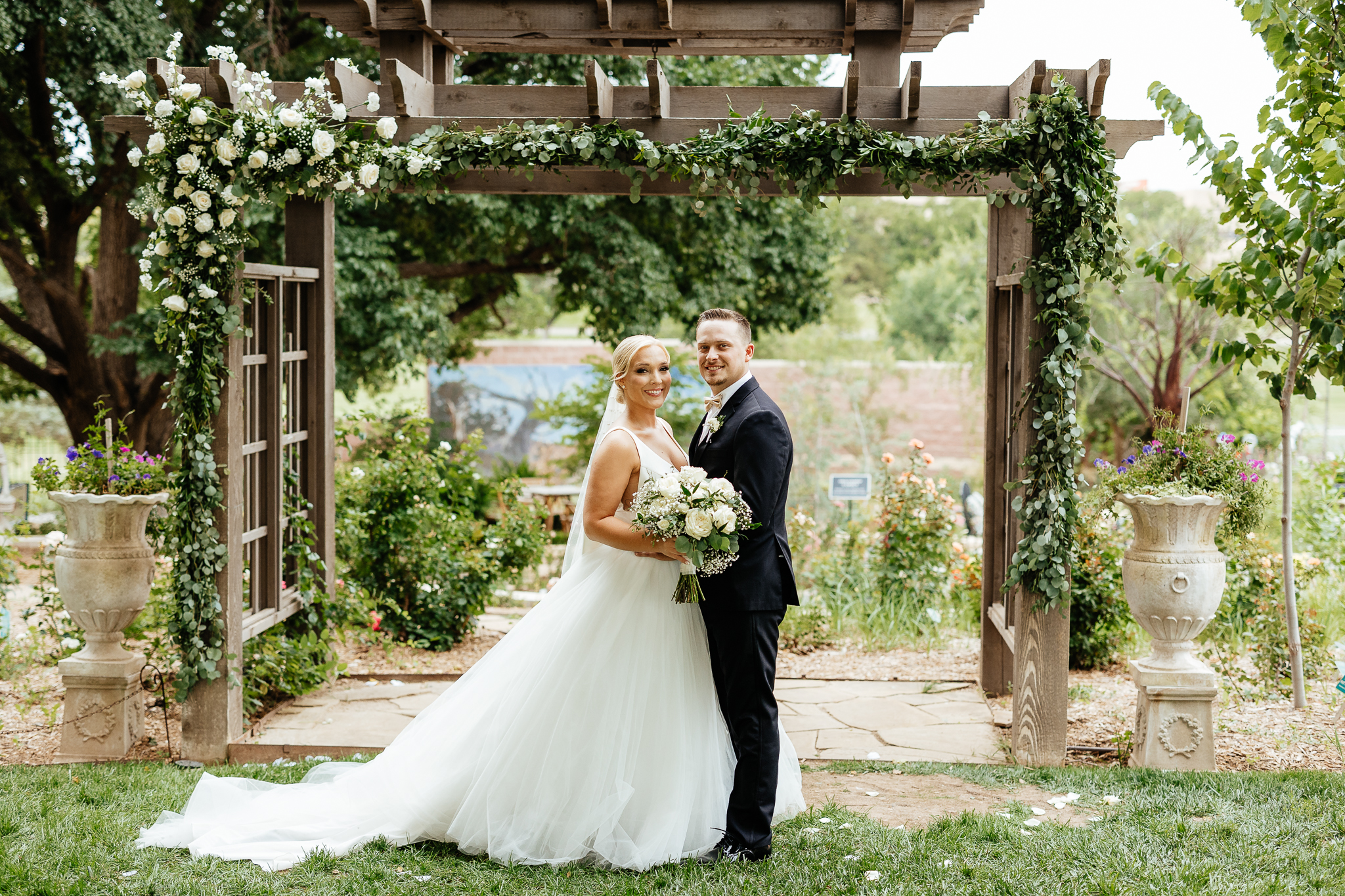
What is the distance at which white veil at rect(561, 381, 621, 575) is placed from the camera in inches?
149

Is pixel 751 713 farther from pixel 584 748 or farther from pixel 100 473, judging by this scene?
pixel 100 473

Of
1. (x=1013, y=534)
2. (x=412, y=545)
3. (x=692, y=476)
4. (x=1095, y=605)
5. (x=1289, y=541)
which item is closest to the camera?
(x=692, y=476)

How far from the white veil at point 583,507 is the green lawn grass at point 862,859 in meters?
1.14

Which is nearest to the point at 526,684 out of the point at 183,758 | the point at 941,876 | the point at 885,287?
the point at 941,876

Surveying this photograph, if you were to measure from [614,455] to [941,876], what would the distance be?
181cm

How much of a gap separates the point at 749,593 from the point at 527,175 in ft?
7.15

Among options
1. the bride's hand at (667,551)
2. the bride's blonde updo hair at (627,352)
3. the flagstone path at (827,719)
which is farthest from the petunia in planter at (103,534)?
the bride's hand at (667,551)

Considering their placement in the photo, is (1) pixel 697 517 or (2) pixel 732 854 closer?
(1) pixel 697 517

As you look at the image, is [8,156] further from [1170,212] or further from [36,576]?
[1170,212]

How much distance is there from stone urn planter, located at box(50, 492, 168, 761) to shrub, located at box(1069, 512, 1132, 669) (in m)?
5.22

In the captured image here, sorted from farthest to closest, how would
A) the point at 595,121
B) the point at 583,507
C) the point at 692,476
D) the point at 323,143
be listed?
the point at 595,121
the point at 323,143
the point at 583,507
the point at 692,476

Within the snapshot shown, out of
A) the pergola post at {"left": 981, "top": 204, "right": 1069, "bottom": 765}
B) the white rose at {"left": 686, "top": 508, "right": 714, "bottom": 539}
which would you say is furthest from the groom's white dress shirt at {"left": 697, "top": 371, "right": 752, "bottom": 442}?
the pergola post at {"left": 981, "top": 204, "right": 1069, "bottom": 765}

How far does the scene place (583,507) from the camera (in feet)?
12.6

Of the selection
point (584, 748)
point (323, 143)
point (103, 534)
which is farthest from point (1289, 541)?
point (103, 534)
